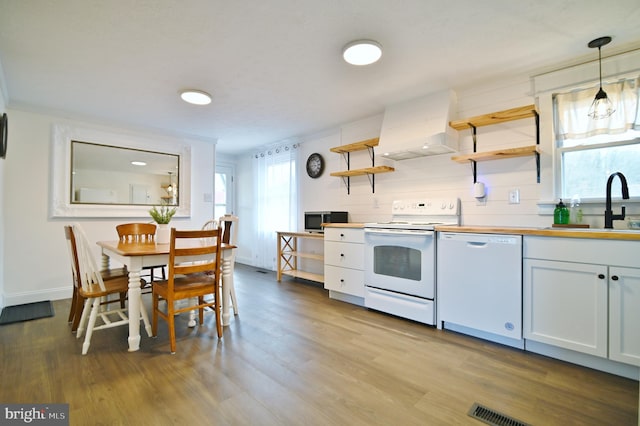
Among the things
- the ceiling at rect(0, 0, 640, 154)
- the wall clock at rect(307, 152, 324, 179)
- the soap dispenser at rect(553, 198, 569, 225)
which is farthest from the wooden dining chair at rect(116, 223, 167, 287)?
the soap dispenser at rect(553, 198, 569, 225)

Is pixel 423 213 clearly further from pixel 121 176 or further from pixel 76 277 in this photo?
pixel 121 176

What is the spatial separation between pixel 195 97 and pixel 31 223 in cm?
252

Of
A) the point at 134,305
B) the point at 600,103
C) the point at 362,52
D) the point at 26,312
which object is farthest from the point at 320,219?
the point at 26,312

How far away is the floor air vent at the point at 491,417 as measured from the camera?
1468 mm

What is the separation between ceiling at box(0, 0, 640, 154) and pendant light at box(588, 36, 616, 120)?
0.20ft

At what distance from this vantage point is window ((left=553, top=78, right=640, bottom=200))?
7.41ft

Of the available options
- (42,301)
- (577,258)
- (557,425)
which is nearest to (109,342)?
(42,301)

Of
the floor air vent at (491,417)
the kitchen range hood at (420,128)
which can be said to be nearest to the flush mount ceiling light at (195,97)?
the kitchen range hood at (420,128)

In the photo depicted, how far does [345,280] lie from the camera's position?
3467mm

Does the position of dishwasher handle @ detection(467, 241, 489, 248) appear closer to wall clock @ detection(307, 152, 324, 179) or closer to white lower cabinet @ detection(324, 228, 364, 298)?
white lower cabinet @ detection(324, 228, 364, 298)

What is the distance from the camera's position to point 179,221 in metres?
4.66

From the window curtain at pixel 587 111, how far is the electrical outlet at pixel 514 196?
0.54 m

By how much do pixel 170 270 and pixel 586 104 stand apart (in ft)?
11.7

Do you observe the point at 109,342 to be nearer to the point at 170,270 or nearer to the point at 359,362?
the point at 170,270
